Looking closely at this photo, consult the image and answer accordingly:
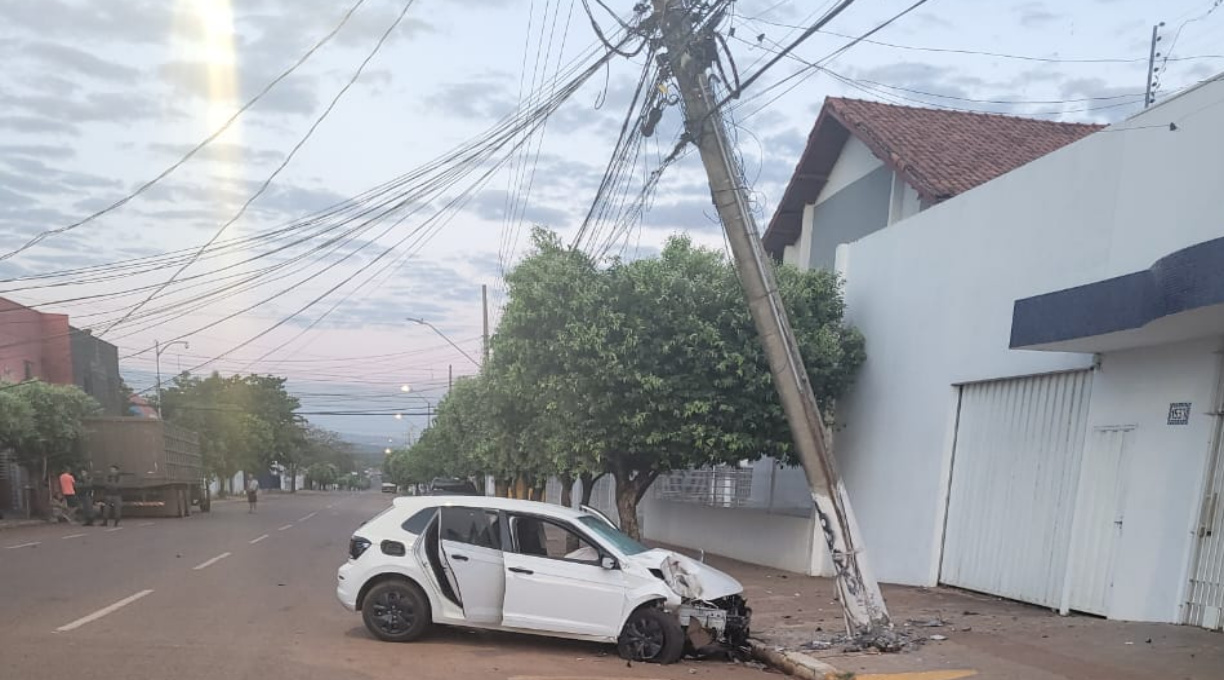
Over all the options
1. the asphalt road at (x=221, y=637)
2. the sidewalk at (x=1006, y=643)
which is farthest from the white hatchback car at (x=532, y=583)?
the sidewalk at (x=1006, y=643)

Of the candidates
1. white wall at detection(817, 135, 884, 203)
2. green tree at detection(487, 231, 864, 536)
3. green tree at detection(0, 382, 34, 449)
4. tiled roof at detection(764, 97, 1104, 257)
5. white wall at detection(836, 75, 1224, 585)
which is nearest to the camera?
white wall at detection(836, 75, 1224, 585)

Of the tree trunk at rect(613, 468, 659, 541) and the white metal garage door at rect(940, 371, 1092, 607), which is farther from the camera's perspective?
the tree trunk at rect(613, 468, 659, 541)

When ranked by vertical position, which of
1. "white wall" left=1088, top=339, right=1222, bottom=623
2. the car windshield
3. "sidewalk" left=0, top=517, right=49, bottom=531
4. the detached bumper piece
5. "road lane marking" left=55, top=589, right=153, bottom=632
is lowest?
"sidewalk" left=0, top=517, right=49, bottom=531

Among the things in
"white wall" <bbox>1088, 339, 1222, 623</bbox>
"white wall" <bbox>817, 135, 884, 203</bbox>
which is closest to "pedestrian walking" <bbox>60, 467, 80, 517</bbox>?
"white wall" <bbox>817, 135, 884, 203</bbox>

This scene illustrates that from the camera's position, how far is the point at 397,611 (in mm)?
8859

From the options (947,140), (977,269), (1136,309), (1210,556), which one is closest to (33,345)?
(947,140)

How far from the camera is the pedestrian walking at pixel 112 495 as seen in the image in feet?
85.6

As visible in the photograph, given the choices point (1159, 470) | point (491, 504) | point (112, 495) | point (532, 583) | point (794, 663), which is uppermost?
point (1159, 470)

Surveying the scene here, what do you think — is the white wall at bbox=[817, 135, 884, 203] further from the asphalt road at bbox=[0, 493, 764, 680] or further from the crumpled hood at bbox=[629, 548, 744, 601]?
the asphalt road at bbox=[0, 493, 764, 680]

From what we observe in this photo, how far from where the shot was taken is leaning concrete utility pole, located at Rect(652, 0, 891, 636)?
9000 mm

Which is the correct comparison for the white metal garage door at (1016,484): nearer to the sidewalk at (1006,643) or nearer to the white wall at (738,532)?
the sidewalk at (1006,643)

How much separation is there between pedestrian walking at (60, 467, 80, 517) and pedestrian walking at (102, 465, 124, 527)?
788 millimetres

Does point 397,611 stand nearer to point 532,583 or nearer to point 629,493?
point 532,583

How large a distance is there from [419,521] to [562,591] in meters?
1.60
